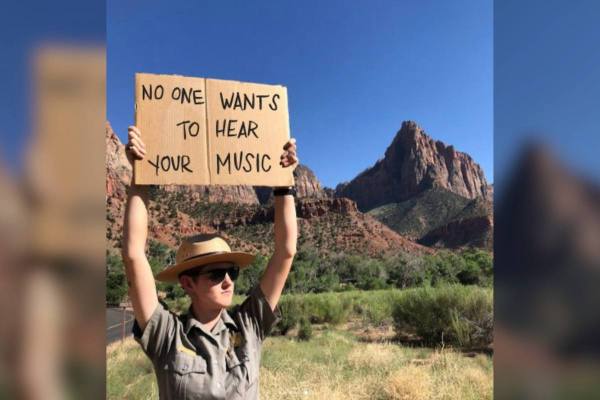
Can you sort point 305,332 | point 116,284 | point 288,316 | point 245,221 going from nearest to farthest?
point 305,332, point 288,316, point 116,284, point 245,221

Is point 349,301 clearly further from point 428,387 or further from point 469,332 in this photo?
point 428,387

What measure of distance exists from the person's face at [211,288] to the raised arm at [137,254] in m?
0.18

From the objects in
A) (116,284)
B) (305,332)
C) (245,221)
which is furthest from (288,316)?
(245,221)

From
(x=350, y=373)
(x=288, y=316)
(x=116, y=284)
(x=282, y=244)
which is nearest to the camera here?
(x=282, y=244)

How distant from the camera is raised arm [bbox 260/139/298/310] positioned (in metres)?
1.91

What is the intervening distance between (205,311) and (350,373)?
7743mm

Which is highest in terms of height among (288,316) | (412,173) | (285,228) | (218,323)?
(412,173)

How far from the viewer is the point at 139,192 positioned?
1.75 meters

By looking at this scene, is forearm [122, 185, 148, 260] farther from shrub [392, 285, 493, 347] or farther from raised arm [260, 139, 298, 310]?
shrub [392, 285, 493, 347]

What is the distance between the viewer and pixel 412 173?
86.4 metres

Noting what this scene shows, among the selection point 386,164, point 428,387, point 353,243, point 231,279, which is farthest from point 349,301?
point 386,164

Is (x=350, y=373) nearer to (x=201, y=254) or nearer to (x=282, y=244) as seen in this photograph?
(x=282, y=244)

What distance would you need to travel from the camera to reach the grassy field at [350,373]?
23.8ft

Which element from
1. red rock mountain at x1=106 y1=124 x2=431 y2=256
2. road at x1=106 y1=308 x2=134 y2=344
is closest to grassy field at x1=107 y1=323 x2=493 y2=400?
road at x1=106 y1=308 x2=134 y2=344
